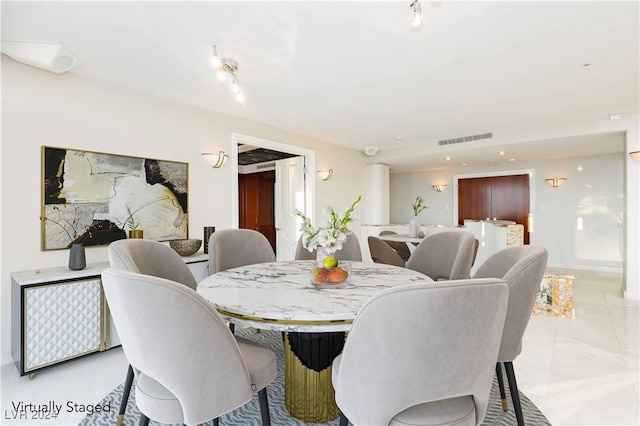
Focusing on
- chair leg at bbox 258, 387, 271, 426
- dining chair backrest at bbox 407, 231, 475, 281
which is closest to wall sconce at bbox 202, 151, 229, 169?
dining chair backrest at bbox 407, 231, 475, 281

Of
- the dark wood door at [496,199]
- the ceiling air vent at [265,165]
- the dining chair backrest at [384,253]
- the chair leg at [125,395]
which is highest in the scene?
the ceiling air vent at [265,165]

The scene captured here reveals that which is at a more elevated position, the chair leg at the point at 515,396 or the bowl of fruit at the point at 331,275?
the bowl of fruit at the point at 331,275

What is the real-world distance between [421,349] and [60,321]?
102 inches

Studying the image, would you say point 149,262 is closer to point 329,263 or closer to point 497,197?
point 329,263

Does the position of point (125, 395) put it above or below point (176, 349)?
below

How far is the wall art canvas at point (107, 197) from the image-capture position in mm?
2625

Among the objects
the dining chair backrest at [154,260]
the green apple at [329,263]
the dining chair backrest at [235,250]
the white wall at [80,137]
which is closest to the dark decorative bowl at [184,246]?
the white wall at [80,137]

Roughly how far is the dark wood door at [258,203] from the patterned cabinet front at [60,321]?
524cm

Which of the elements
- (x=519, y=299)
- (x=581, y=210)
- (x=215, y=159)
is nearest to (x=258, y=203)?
(x=215, y=159)

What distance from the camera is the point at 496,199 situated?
7.40m

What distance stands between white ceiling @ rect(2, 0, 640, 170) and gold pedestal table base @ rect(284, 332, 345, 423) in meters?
1.92

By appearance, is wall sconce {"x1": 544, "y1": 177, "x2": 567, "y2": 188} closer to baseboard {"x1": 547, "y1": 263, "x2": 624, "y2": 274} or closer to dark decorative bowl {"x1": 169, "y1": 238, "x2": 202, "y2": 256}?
baseboard {"x1": 547, "y1": 263, "x2": 624, "y2": 274}

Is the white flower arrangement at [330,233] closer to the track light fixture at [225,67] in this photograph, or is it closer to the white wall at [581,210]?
the track light fixture at [225,67]

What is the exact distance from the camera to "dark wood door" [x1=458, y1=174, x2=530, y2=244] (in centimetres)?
708
